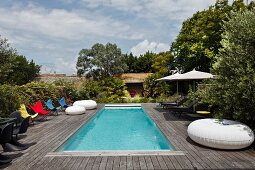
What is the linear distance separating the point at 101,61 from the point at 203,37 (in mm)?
14671

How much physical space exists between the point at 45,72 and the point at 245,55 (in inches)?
1904

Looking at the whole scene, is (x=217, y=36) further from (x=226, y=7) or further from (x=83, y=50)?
(x=83, y=50)

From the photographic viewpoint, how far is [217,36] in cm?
2511

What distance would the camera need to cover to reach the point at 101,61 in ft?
114

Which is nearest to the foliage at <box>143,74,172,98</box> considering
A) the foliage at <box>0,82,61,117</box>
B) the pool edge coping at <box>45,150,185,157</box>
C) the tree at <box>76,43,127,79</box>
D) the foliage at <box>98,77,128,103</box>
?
the foliage at <box>98,77,128,103</box>

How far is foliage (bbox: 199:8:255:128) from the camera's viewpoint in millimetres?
7082

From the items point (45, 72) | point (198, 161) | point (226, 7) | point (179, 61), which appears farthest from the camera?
point (45, 72)

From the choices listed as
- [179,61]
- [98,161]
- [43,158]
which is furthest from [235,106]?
[179,61]

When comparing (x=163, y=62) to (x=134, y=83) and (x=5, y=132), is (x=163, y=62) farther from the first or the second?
(x=5, y=132)

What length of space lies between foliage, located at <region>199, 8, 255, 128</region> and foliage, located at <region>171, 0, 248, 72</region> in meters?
16.6

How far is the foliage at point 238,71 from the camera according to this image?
7082mm

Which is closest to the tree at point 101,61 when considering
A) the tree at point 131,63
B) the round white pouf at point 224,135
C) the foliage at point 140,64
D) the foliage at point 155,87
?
the tree at point 131,63

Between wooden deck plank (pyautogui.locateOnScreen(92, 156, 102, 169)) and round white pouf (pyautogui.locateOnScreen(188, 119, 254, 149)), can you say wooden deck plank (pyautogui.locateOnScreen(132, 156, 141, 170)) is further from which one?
round white pouf (pyautogui.locateOnScreen(188, 119, 254, 149))

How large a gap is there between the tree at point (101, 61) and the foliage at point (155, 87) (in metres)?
8.13
